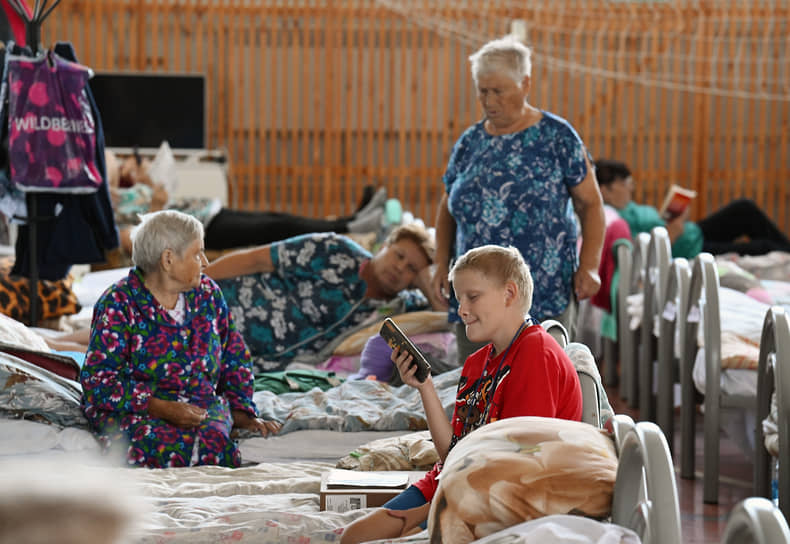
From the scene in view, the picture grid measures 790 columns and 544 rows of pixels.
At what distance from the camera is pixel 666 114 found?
33.6 ft

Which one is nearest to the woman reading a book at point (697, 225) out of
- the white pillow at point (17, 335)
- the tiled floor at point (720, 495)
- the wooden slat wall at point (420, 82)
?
the tiled floor at point (720, 495)

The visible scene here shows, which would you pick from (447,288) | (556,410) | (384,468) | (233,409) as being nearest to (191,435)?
(233,409)

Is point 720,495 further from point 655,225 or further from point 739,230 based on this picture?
point 739,230

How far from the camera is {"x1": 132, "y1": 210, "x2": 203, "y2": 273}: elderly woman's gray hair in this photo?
3.15 m

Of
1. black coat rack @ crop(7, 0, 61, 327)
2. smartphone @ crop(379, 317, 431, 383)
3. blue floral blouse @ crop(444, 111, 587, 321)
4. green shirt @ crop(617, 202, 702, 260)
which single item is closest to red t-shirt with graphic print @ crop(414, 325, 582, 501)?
smartphone @ crop(379, 317, 431, 383)

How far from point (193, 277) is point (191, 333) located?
0.18 m

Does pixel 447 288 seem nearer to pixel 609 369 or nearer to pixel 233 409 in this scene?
pixel 233 409

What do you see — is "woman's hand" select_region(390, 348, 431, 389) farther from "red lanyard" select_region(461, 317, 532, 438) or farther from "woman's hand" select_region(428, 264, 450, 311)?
"woman's hand" select_region(428, 264, 450, 311)

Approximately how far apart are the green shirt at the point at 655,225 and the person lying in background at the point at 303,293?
2768 millimetres

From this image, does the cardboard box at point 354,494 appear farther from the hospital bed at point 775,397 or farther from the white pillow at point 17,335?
the white pillow at point 17,335

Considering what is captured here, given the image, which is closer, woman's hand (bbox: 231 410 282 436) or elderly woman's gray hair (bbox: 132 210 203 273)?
elderly woman's gray hair (bbox: 132 210 203 273)

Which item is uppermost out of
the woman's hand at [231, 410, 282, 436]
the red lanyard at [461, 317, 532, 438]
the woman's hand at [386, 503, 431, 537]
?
the red lanyard at [461, 317, 532, 438]

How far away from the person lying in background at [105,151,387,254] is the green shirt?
1.63 metres

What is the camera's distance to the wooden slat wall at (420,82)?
395 inches
